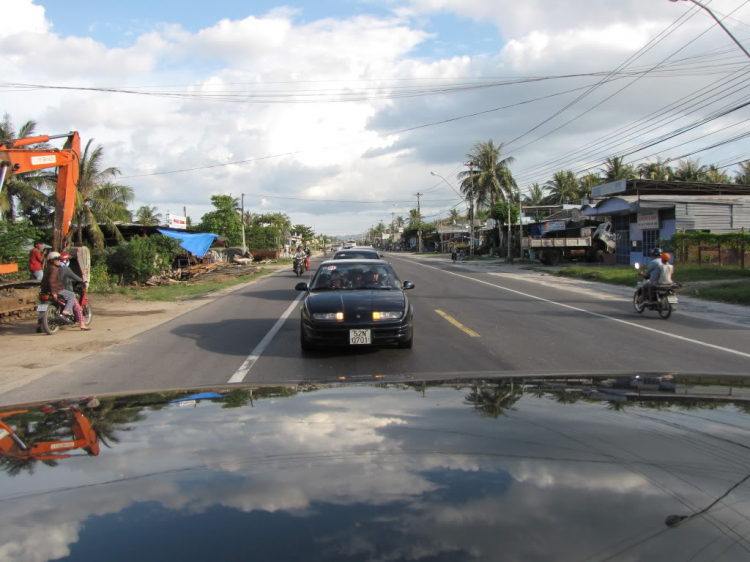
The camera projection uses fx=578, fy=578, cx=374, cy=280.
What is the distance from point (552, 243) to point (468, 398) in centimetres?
3493

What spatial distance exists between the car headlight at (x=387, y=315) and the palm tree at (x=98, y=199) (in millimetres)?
26103

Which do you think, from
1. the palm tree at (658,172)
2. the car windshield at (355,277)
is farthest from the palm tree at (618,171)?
the car windshield at (355,277)

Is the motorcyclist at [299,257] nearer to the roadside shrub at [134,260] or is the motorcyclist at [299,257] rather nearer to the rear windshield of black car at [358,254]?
the roadside shrub at [134,260]

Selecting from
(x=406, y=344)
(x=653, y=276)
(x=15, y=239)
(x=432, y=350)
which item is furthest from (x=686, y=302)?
(x=15, y=239)

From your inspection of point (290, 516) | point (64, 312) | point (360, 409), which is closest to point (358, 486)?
point (290, 516)

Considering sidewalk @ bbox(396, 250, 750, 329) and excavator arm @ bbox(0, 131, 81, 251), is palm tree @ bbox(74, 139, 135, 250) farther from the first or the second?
sidewalk @ bbox(396, 250, 750, 329)

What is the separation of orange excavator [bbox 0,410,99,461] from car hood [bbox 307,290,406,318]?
5569mm

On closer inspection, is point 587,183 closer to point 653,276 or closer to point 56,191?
point 653,276

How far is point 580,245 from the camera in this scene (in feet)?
120

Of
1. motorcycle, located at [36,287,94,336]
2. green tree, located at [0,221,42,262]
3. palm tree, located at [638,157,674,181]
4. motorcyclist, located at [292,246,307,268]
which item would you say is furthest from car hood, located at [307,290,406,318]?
palm tree, located at [638,157,674,181]

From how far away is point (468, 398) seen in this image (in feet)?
12.1

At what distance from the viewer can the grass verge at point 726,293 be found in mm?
16580

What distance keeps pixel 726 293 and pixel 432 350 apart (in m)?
12.5

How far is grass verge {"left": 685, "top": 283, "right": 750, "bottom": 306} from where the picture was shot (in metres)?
16.6
